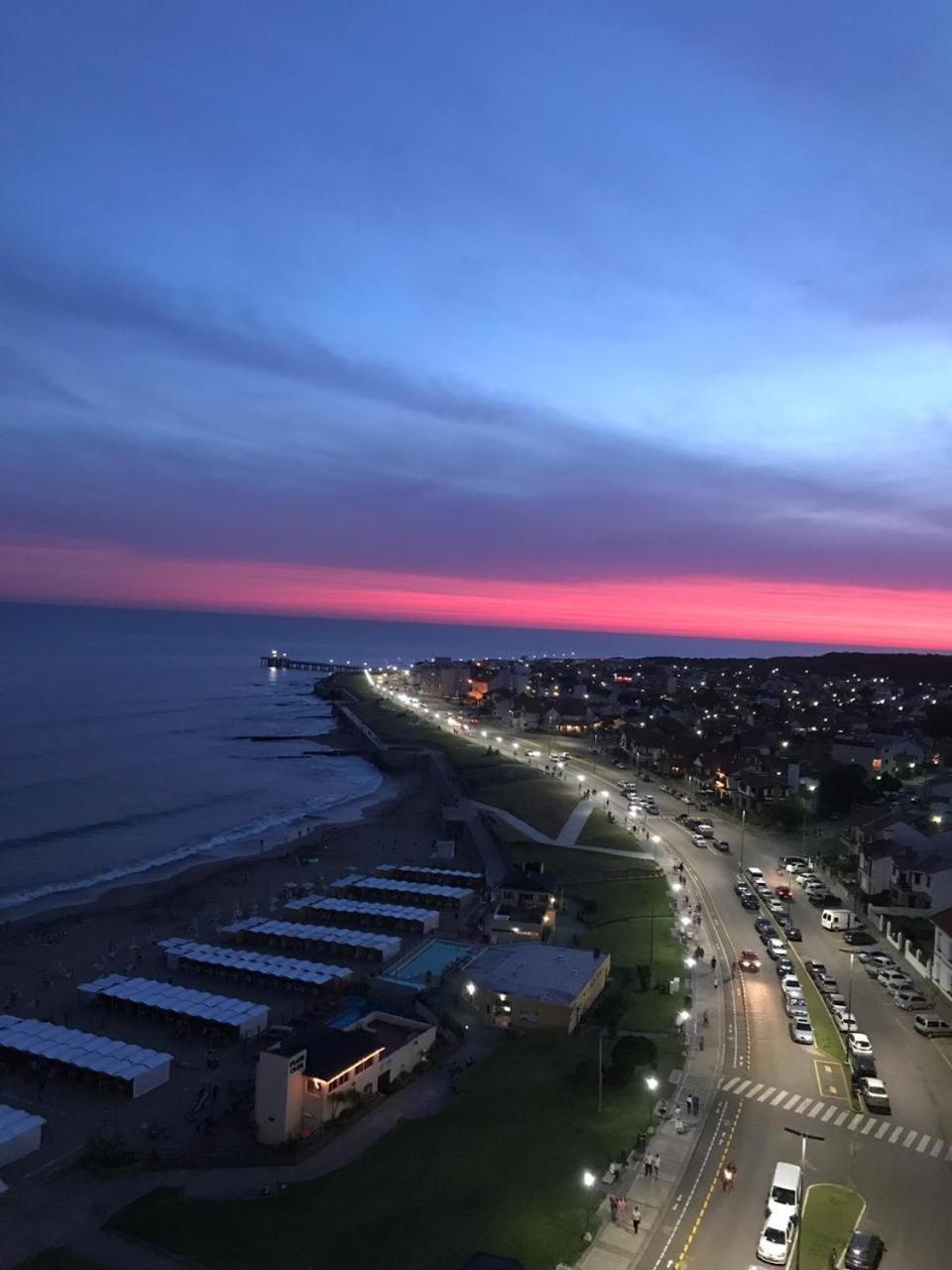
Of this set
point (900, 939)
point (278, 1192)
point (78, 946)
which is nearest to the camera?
point (278, 1192)

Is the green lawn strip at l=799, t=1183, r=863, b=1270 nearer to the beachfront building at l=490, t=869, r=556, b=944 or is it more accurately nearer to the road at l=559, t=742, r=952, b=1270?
the road at l=559, t=742, r=952, b=1270

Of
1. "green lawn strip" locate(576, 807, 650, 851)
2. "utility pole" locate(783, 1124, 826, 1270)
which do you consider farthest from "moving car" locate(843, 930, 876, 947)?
"utility pole" locate(783, 1124, 826, 1270)

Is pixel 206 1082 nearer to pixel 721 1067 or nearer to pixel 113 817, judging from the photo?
pixel 721 1067

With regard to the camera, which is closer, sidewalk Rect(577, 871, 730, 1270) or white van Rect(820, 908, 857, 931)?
sidewalk Rect(577, 871, 730, 1270)

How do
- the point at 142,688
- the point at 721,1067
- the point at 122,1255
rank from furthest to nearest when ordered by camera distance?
1. the point at 142,688
2. the point at 721,1067
3. the point at 122,1255

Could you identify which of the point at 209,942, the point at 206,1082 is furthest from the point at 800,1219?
the point at 209,942

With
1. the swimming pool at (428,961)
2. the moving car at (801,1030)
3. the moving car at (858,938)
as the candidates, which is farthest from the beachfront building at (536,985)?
the moving car at (858,938)
